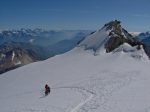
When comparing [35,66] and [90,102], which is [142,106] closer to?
[90,102]

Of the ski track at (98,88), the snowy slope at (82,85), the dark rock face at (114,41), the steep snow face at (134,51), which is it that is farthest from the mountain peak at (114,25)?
the ski track at (98,88)

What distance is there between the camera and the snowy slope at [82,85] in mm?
31734

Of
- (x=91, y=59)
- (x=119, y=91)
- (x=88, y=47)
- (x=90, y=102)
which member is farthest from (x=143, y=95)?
(x=88, y=47)

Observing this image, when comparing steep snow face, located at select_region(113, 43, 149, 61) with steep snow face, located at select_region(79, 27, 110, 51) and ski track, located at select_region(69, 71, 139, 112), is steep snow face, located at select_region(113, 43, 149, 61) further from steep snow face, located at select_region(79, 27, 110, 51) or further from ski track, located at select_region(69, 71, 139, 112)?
ski track, located at select_region(69, 71, 139, 112)

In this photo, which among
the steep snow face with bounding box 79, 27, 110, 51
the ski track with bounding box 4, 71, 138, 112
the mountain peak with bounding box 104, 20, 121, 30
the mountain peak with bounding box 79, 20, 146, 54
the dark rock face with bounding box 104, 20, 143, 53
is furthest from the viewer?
the mountain peak with bounding box 104, 20, 121, 30

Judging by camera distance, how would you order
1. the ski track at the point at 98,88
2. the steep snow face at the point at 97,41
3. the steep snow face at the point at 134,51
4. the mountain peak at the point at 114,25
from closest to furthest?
the ski track at the point at 98,88 < the steep snow face at the point at 134,51 < the steep snow face at the point at 97,41 < the mountain peak at the point at 114,25

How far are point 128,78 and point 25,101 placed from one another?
16379 millimetres

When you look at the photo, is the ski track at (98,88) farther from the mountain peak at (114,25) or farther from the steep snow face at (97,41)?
the mountain peak at (114,25)

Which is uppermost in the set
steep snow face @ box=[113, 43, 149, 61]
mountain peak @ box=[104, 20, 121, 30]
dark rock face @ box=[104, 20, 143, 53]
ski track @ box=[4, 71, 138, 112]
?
mountain peak @ box=[104, 20, 121, 30]

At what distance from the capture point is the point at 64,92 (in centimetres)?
4116

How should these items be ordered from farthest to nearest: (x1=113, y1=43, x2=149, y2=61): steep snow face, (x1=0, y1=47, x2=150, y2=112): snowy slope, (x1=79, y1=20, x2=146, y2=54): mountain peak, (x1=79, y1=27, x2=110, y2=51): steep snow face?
(x1=79, y1=27, x2=110, y2=51): steep snow face < (x1=79, y1=20, x2=146, y2=54): mountain peak < (x1=113, y1=43, x2=149, y2=61): steep snow face < (x1=0, y1=47, x2=150, y2=112): snowy slope

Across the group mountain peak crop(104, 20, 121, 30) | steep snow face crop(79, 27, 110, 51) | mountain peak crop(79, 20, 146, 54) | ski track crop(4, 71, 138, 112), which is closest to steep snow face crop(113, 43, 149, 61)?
mountain peak crop(79, 20, 146, 54)

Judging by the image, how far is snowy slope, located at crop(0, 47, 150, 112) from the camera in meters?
31.7

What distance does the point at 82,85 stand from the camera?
43.9 metres
